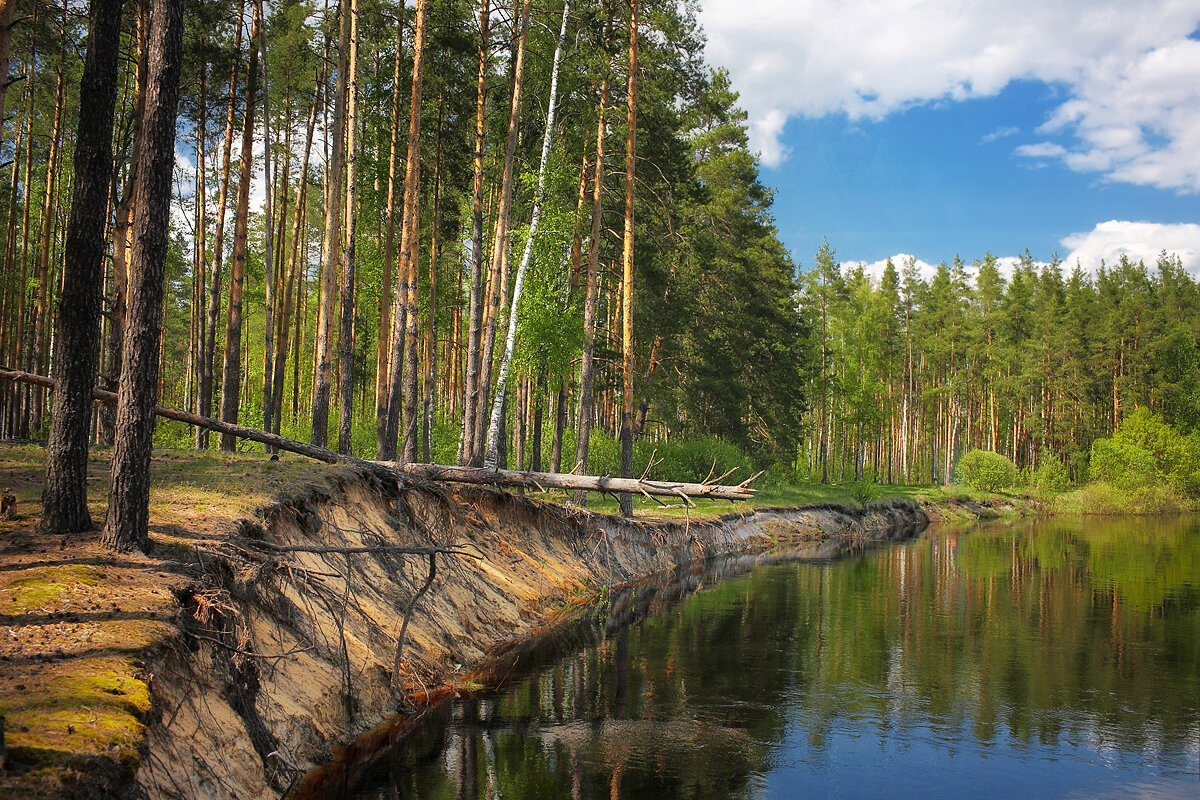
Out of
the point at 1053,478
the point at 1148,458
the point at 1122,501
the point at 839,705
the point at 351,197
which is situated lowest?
the point at 839,705

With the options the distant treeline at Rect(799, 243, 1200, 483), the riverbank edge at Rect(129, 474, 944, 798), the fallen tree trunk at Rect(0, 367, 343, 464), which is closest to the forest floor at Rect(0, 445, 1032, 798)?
the riverbank edge at Rect(129, 474, 944, 798)

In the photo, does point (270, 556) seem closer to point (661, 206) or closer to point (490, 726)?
point (490, 726)

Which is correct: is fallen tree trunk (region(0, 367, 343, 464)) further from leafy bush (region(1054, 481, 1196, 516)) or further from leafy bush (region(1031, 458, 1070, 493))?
leafy bush (region(1031, 458, 1070, 493))

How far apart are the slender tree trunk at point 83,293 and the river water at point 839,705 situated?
4.29 m

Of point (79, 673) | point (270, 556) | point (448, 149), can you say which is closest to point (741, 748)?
point (270, 556)

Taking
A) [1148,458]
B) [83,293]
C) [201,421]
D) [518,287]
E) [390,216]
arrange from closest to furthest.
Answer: [83,293]
[201,421]
[518,287]
[390,216]
[1148,458]

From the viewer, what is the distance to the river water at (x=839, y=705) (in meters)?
8.98

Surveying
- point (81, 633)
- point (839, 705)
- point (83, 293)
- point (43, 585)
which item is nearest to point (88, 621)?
point (81, 633)

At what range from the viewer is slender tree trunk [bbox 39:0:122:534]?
820cm

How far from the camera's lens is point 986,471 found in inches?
2329

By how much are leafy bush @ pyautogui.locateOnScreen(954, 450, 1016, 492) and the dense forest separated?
18.8 metres

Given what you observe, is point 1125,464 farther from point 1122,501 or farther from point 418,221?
point 418,221

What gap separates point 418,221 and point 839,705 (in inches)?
638

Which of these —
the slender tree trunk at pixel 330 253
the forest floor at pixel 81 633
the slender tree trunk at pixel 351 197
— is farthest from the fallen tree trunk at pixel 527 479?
the forest floor at pixel 81 633
